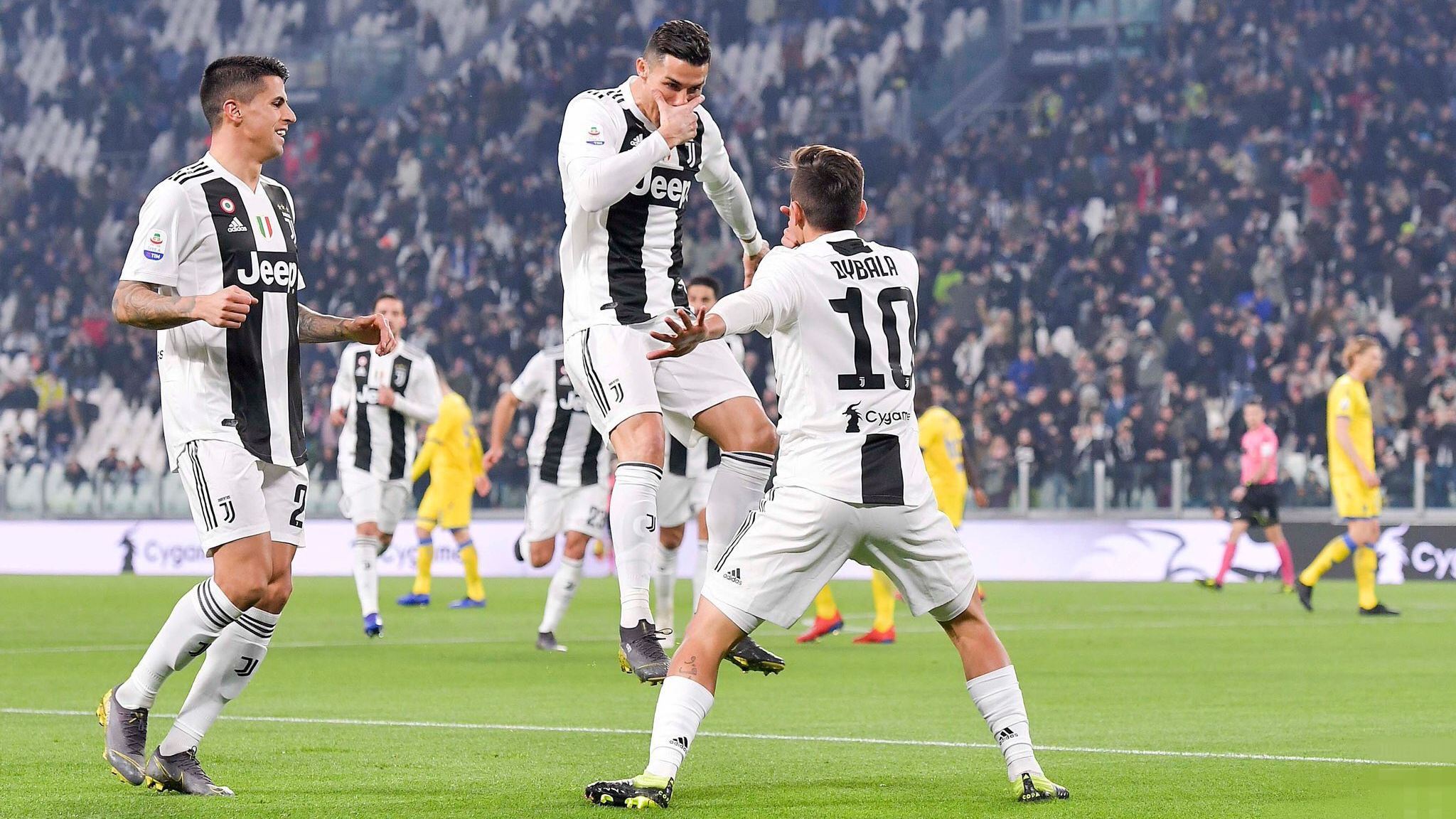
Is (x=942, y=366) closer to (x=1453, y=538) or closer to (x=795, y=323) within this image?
(x=1453, y=538)

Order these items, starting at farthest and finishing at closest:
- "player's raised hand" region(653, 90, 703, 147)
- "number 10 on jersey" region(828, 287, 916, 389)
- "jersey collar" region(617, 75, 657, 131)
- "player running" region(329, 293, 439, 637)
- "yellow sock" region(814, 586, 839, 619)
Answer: "player running" region(329, 293, 439, 637), "yellow sock" region(814, 586, 839, 619), "jersey collar" region(617, 75, 657, 131), "player's raised hand" region(653, 90, 703, 147), "number 10 on jersey" region(828, 287, 916, 389)

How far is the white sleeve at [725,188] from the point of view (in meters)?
7.51

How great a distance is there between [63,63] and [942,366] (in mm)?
20267

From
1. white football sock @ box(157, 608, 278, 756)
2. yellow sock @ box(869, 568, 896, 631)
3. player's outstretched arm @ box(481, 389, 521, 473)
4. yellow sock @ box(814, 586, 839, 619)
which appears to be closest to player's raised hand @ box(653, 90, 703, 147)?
white football sock @ box(157, 608, 278, 756)

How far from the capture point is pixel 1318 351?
25359 millimetres

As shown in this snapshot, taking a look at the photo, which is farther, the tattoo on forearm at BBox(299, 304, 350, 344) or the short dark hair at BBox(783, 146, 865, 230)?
the tattoo on forearm at BBox(299, 304, 350, 344)

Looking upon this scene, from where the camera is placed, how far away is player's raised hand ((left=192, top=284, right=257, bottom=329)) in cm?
556

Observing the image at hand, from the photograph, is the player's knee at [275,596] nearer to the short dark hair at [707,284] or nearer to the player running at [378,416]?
the short dark hair at [707,284]

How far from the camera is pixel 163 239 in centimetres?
596

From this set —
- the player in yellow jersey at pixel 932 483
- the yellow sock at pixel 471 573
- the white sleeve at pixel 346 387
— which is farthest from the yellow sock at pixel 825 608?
the yellow sock at pixel 471 573

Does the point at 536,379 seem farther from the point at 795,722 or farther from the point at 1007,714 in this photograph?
the point at 1007,714

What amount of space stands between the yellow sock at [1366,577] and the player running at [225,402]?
12.9 m

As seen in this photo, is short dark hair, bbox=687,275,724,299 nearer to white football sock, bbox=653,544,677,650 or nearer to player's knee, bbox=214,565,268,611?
white football sock, bbox=653,544,677,650

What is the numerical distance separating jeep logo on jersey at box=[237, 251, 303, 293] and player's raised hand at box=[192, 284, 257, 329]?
0.54 meters
